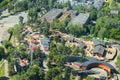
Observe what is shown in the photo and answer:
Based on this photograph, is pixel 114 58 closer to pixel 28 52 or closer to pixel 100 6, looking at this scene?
pixel 28 52

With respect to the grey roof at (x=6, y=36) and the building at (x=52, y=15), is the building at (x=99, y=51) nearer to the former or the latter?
the building at (x=52, y=15)

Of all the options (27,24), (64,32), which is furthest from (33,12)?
(64,32)

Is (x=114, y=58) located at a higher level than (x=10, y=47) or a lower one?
lower

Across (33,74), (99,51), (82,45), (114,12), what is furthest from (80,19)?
(33,74)

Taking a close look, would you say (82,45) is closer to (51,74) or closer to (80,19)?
(80,19)

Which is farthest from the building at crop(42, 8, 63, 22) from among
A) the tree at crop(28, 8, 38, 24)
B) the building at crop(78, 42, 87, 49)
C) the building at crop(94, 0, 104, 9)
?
the building at crop(78, 42, 87, 49)

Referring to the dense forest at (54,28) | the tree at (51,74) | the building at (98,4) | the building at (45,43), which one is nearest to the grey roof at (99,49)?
the dense forest at (54,28)

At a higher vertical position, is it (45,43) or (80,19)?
(80,19)
